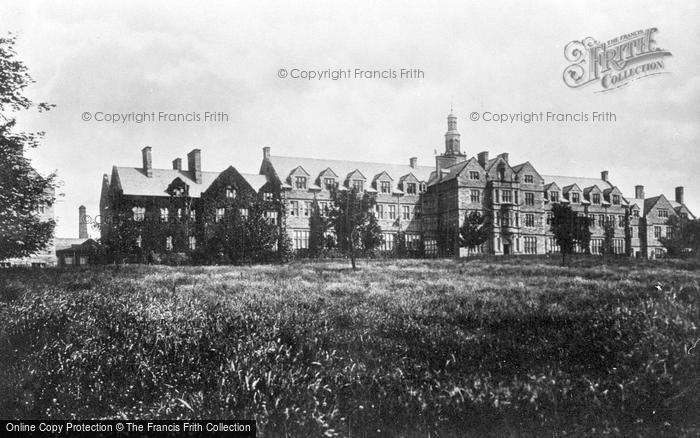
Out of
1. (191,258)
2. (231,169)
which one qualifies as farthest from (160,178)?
(191,258)

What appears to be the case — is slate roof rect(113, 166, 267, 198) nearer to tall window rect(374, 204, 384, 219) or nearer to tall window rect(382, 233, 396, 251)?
tall window rect(374, 204, 384, 219)

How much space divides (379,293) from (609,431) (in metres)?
6.21

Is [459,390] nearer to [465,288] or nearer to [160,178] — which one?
[465,288]

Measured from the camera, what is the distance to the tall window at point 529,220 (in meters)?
44.6

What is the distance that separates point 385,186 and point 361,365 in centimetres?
4018

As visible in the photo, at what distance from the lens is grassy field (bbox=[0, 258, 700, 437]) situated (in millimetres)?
5129

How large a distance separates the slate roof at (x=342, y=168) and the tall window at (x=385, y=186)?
1185 mm

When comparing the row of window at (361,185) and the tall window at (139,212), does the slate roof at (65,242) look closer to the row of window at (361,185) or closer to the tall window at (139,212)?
the tall window at (139,212)

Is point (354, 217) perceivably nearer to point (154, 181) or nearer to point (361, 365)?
point (154, 181)

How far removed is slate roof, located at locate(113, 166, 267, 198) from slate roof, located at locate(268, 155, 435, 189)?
625 centimetres

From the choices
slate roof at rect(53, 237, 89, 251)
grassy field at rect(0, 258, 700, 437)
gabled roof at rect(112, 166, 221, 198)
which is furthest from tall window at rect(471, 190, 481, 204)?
slate roof at rect(53, 237, 89, 251)

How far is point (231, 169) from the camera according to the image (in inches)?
1391

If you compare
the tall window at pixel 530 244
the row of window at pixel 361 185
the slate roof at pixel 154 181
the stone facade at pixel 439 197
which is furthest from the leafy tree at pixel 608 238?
the slate roof at pixel 154 181

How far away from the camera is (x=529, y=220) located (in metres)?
44.8
